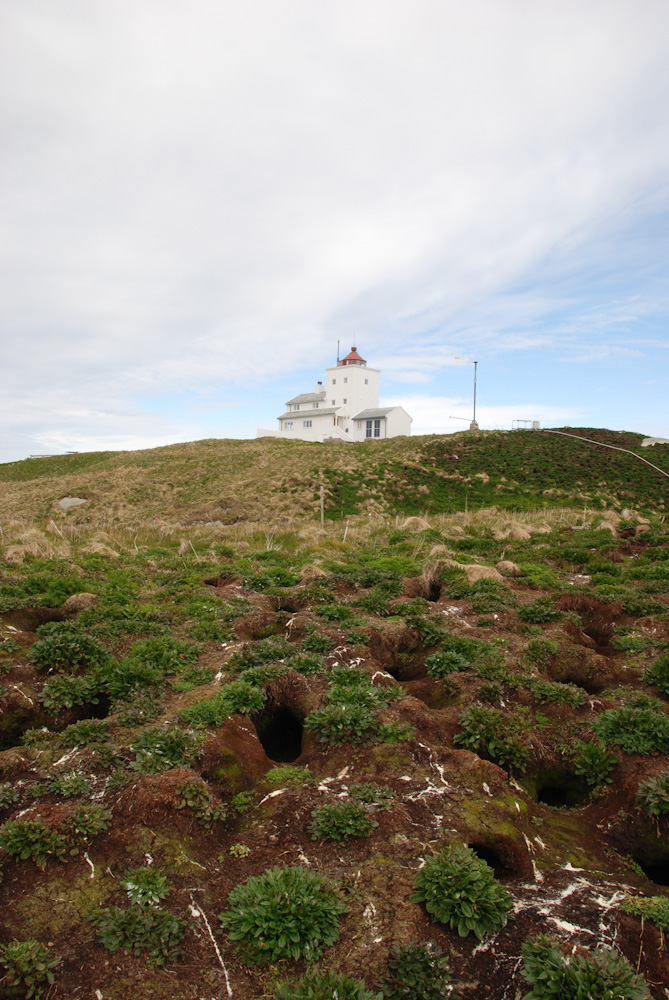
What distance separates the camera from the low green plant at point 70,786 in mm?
5566

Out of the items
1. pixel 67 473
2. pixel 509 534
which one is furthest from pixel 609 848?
pixel 67 473

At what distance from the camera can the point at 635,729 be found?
6.56m

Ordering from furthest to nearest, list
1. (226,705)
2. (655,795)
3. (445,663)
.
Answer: (445,663)
(226,705)
(655,795)

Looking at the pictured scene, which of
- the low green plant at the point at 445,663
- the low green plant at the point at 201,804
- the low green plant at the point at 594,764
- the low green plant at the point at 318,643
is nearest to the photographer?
the low green plant at the point at 201,804

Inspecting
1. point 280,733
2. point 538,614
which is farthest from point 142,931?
point 538,614

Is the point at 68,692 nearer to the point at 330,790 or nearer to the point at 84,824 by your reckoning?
the point at 84,824

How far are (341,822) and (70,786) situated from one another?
270cm

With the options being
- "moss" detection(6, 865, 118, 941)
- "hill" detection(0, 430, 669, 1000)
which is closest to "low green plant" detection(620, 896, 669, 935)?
Result: "hill" detection(0, 430, 669, 1000)

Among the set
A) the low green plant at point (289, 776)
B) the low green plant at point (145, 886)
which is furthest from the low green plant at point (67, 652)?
the low green plant at point (145, 886)

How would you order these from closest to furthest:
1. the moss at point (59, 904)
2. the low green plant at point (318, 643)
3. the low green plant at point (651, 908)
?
the moss at point (59, 904) < the low green plant at point (651, 908) < the low green plant at point (318, 643)

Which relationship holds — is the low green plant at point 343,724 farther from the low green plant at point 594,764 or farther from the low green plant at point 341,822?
the low green plant at point 594,764

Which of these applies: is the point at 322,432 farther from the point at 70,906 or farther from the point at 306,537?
the point at 70,906

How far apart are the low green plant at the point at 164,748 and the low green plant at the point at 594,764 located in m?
4.29

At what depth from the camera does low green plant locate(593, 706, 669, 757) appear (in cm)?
636
